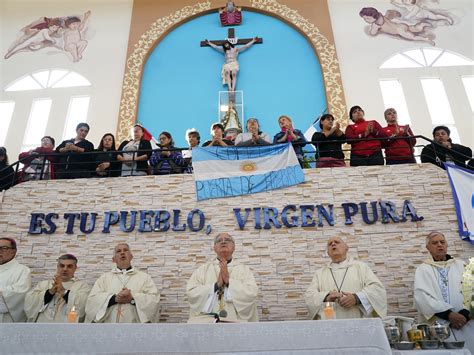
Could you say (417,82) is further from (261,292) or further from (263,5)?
(261,292)

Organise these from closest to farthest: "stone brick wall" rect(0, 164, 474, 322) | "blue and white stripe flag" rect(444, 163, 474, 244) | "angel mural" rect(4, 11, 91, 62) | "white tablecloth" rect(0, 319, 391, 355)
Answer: "white tablecloth" rect(0, 319, 391, 355) < "stone brick wall" rect(0, 164, 474, 322) < "blue and white stripe flag" rect(444, 163, 474, 244) < "angel mural" rect(4, 11, 91, 62)

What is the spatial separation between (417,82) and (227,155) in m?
6.05

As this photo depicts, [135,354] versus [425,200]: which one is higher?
[425,200]

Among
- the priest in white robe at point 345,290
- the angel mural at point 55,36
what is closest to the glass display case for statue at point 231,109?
the angel mural at point 55,36

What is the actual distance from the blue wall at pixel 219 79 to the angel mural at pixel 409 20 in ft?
5.78

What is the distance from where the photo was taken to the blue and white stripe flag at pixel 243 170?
5.86 meters

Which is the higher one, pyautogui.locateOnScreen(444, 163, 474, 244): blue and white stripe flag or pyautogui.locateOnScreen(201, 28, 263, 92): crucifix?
pyautogui.locateOnScreen(201, 28, 263, 92): crucifix

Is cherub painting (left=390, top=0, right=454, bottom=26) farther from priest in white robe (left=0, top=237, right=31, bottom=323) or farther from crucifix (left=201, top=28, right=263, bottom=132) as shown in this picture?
priest in white robe (left=0, top=237, right=31, bottom=323)

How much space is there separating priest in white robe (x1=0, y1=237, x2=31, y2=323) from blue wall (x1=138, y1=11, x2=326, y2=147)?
15.1 ft

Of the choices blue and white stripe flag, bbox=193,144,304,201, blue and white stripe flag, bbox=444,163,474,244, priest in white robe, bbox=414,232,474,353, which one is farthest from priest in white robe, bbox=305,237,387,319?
blue and white stripe flag, bbox=444,163,474,244

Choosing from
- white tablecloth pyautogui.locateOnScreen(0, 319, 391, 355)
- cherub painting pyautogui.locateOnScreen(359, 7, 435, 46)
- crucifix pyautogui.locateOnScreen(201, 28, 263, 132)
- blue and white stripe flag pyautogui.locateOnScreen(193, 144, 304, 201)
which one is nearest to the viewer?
white tablecloth pyautogui.locateOnScreen(0, 319, 391, 355)

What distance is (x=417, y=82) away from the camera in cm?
989

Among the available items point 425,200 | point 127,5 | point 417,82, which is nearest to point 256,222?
point 425,200

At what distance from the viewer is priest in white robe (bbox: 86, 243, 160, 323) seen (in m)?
4.50
